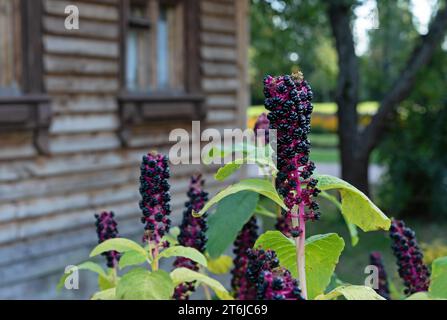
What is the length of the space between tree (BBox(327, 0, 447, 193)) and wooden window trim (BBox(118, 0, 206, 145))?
5.21 metres

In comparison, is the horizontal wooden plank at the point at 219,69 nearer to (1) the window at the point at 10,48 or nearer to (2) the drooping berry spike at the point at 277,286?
(1) the window at the point at 10,48

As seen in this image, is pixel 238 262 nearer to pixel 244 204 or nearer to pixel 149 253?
pixel 244 204

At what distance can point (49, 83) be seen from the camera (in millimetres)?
6656

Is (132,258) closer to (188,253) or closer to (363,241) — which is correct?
(188,253)

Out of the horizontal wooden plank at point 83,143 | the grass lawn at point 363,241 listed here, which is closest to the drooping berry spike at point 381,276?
the horizontal wooden plank at point 83,143

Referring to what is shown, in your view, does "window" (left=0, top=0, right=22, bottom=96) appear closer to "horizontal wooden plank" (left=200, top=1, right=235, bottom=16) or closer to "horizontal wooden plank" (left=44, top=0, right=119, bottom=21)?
"horizontal wooden plank" (left=44, top=0, right=119, bottom=21)

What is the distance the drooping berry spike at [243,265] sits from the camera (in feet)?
5.06

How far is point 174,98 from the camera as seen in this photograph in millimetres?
8125

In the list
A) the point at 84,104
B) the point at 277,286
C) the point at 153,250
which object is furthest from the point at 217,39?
the point at 277,286

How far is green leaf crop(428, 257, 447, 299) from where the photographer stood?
1.10 m

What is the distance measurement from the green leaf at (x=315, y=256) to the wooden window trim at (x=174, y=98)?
253 inches

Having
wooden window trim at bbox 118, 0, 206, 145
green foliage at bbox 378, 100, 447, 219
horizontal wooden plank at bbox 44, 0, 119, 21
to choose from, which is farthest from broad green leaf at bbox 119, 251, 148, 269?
green foliage at bbox 378, 100, 447, 219

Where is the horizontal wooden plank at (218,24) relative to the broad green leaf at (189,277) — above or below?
above

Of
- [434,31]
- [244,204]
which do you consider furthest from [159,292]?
[434,31]
